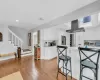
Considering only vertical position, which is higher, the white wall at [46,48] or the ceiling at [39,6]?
the ceiling at [39,6]

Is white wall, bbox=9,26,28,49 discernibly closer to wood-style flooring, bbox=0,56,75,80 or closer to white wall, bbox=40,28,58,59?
white wall, bbox=40,28,58,59

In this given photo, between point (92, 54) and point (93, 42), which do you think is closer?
point (92, 54)

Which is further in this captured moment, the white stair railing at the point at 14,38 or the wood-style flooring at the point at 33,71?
the white stair railing at the point at 14,38

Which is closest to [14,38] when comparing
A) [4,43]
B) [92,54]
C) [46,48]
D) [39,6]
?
[4,43]

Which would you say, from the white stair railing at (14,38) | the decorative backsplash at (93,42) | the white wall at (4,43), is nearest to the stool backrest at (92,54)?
the decorative backsplash at (93,42)

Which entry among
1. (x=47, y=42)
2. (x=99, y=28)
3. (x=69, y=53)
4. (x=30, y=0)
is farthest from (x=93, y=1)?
(x=47, y=42)

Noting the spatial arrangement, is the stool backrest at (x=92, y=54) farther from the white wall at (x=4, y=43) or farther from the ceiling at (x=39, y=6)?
the white wall at (x=4, y=43)

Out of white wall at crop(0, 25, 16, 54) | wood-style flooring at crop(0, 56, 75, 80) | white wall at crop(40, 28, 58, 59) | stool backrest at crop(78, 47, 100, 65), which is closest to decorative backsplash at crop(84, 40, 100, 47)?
white wall at crop(40, 28, 58, 59)

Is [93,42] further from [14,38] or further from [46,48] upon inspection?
[14,38]

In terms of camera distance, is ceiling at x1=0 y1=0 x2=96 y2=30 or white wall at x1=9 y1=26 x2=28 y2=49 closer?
ceiling at x1=0 y1=0 x2=96 y2=30

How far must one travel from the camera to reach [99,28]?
550cm

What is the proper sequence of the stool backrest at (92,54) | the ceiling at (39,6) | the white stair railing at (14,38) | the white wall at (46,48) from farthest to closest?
the white stair railing at (14,38) → the white wall at (46,48) → the ceiling at (39,6) → the stool backrest at (92,54)

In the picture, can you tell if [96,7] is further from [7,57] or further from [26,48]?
[26,48]

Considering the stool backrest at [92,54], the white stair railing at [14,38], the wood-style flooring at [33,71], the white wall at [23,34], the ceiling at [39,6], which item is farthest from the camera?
the white wall at [23,34]
